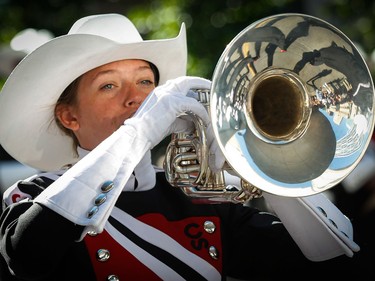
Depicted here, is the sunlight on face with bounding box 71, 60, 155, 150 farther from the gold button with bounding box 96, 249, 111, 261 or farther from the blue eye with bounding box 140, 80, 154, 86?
the gold button with bounding box 96, 249, 111, 261

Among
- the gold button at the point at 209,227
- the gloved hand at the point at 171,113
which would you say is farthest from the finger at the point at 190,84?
the gold button at the point at 209,227

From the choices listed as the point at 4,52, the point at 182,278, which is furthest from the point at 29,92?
the point at 4,52

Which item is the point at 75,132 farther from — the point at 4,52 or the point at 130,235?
the point at 4,52

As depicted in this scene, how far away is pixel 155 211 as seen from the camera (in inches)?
143

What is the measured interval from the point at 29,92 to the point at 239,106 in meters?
0.87

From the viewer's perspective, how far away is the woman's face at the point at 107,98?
3.70 metres

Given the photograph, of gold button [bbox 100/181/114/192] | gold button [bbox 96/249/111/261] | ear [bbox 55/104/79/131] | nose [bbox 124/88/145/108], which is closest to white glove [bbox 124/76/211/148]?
gold button [bbox 100/181/114/192]

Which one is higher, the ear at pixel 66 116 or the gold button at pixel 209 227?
the ear at pixel 66 116

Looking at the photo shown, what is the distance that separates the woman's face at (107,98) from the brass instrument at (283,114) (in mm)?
348

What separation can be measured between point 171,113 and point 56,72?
69 centimetres

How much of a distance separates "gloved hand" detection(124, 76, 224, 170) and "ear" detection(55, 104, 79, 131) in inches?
24.7

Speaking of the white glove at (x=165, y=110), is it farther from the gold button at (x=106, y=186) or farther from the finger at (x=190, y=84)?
the gold button at (x=106, y=186)

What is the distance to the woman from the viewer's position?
10.4ft

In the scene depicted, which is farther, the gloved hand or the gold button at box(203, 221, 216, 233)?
the gold button at box(203, 221, 216, 233)
